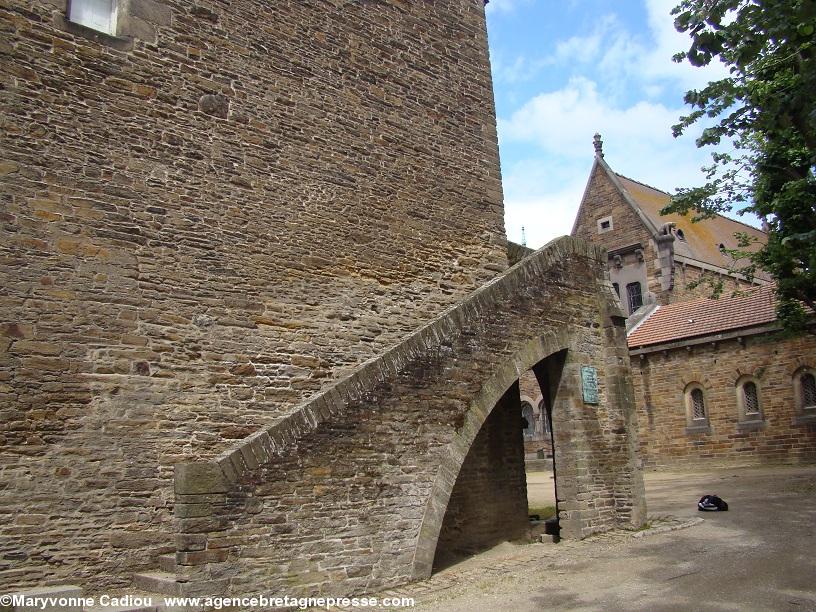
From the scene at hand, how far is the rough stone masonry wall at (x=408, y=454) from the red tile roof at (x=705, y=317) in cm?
1268

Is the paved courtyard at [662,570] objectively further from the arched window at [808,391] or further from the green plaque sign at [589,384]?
the arched window at [808,391]

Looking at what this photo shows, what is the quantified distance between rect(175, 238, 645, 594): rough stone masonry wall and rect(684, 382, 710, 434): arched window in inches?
521

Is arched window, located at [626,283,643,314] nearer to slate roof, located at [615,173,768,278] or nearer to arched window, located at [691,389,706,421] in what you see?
slate roof, located at [615,173,768,278]

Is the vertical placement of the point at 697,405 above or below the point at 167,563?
above

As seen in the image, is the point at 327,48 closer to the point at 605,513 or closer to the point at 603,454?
the point at 603,454

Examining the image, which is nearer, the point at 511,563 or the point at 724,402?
the point at 511,563

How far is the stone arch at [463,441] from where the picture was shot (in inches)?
323

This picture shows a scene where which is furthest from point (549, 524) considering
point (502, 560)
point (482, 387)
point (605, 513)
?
point (482, 387)

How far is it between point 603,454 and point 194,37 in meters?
8.99

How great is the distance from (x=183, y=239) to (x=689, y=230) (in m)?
33.0

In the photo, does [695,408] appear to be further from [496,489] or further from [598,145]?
[598,145]

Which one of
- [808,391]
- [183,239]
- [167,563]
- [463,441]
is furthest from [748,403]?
[167,563]

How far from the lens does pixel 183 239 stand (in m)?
8.84

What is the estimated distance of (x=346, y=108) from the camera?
443 inches
